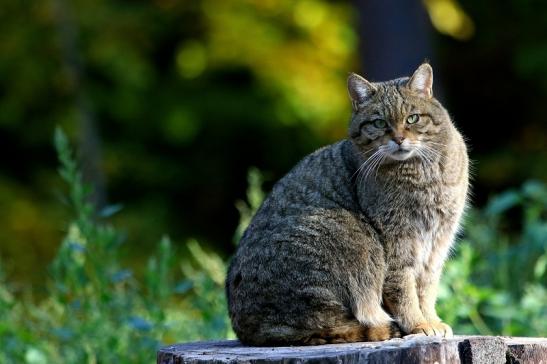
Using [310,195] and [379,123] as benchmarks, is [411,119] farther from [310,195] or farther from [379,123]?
[310,195]

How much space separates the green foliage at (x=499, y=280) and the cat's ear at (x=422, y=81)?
3.79 feet

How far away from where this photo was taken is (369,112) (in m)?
4.23

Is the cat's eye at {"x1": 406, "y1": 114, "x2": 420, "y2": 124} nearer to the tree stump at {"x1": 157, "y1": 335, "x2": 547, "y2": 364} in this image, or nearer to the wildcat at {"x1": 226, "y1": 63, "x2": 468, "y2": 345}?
the wildcat at {"x1": 226, "y1": 63, "x2": 468, "y2": 345}

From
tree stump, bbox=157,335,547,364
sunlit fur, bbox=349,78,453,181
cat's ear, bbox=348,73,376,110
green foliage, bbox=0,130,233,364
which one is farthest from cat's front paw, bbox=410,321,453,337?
green foliage, bbox=0,130,233,364

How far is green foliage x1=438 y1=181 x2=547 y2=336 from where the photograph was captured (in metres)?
5.14

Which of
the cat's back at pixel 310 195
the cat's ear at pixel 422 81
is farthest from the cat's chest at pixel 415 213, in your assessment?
the cat's ear at pixel 422 81

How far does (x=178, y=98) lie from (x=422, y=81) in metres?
7.26

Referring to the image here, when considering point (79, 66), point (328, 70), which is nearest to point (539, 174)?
point (328, 70)

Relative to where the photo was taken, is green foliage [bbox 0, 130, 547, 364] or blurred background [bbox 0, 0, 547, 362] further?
blurred background [bbox 0, 0, 547, 362]

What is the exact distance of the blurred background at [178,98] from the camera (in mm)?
10977

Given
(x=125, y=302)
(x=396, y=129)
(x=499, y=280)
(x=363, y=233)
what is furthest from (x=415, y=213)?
(x=499, y=280)

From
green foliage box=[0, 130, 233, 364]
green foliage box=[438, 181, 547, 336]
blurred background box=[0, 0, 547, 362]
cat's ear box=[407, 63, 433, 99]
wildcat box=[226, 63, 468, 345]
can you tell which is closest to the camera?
wildcat box=[226, 63, 468, 345]

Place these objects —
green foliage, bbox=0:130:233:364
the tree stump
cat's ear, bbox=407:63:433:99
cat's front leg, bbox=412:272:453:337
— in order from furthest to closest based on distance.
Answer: green foliage, bbox=0:130:233:364, cat's ear, bbox=407:63:433:99, cat's front leg, bbox=412:272:453:337, the tree stump

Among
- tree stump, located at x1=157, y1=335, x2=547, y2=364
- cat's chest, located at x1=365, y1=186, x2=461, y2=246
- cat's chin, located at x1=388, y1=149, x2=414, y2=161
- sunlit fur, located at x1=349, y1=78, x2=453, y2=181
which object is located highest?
sunlit fur, located at x1=349, y1=78, x2=453, y2=181
